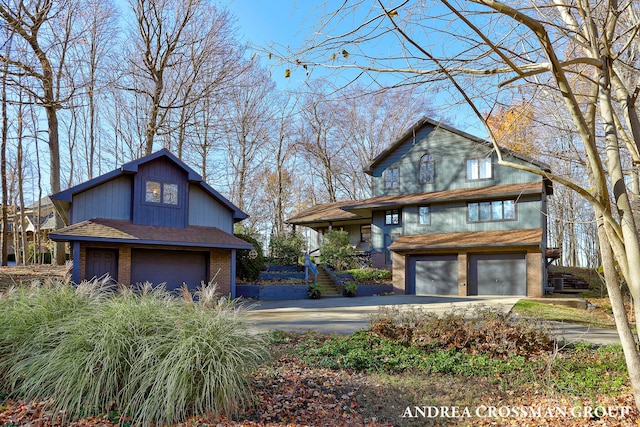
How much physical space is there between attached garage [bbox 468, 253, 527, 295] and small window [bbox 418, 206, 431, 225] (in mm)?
3427

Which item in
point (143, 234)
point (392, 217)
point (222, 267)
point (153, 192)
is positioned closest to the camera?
point (143, 234)

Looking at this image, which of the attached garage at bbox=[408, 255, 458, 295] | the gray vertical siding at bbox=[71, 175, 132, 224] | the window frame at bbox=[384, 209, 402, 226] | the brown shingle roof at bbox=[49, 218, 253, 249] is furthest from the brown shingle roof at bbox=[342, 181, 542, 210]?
the gray vertical siding at bbox=[71, 175, 132, 224]

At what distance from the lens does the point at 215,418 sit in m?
4.28

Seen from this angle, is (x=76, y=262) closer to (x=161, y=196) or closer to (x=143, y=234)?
(x=143, y=234)

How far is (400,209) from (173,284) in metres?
13.9

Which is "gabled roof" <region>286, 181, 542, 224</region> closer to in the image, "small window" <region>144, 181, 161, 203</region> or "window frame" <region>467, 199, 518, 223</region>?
"window frame" <region>467, 199, 518, 223</region>

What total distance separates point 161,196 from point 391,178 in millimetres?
14162

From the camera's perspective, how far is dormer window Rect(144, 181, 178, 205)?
1795 cm

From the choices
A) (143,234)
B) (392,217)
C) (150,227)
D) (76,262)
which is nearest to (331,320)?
(143,234)

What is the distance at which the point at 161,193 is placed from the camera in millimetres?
18266

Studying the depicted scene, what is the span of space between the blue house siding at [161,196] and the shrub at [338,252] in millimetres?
9457

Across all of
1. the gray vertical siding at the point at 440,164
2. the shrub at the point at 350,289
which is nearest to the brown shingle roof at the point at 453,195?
the gray vertical siding at the point at 440,164

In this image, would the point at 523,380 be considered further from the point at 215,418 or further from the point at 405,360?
the point at 215,418

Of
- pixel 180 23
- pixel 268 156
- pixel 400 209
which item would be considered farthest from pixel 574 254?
pixel 180 23
